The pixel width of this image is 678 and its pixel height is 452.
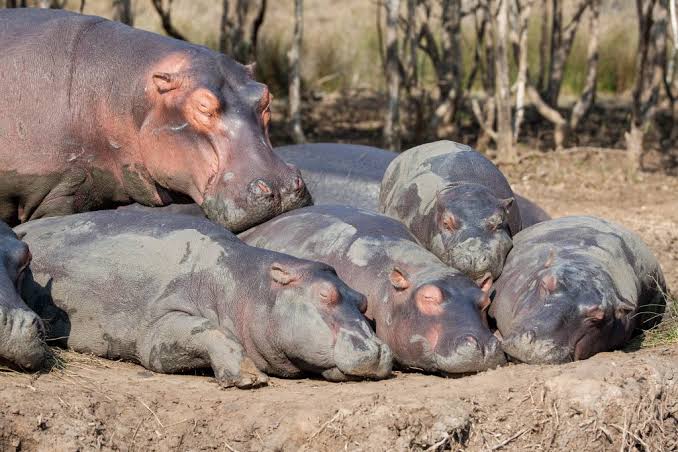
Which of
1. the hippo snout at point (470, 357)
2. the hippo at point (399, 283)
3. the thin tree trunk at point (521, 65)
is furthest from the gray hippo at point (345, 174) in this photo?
the thin tree trunk at point (521, 65)

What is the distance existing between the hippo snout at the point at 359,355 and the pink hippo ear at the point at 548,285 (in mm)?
1041

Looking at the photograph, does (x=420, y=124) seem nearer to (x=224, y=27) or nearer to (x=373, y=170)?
(x=224, y=27)

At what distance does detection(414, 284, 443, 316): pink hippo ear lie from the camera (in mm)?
5879

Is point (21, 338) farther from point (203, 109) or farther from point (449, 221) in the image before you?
point (449, 221)

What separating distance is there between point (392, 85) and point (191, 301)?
6583 millimetres

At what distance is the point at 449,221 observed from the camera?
261 inches

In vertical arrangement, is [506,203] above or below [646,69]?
above

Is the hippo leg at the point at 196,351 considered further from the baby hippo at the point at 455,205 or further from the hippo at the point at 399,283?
the baby hippo at the point at 455,205

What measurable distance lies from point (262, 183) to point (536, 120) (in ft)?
32.2

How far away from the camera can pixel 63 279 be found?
20.2 ft

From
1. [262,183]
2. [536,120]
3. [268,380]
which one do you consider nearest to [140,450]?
[268,380]

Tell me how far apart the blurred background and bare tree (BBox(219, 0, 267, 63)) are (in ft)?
0.05

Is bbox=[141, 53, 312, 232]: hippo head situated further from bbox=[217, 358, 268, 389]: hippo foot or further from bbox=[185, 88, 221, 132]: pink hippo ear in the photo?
bbox=[217, 358, 268, 389]: hippo foot

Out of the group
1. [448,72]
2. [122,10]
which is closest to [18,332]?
[122,10]
